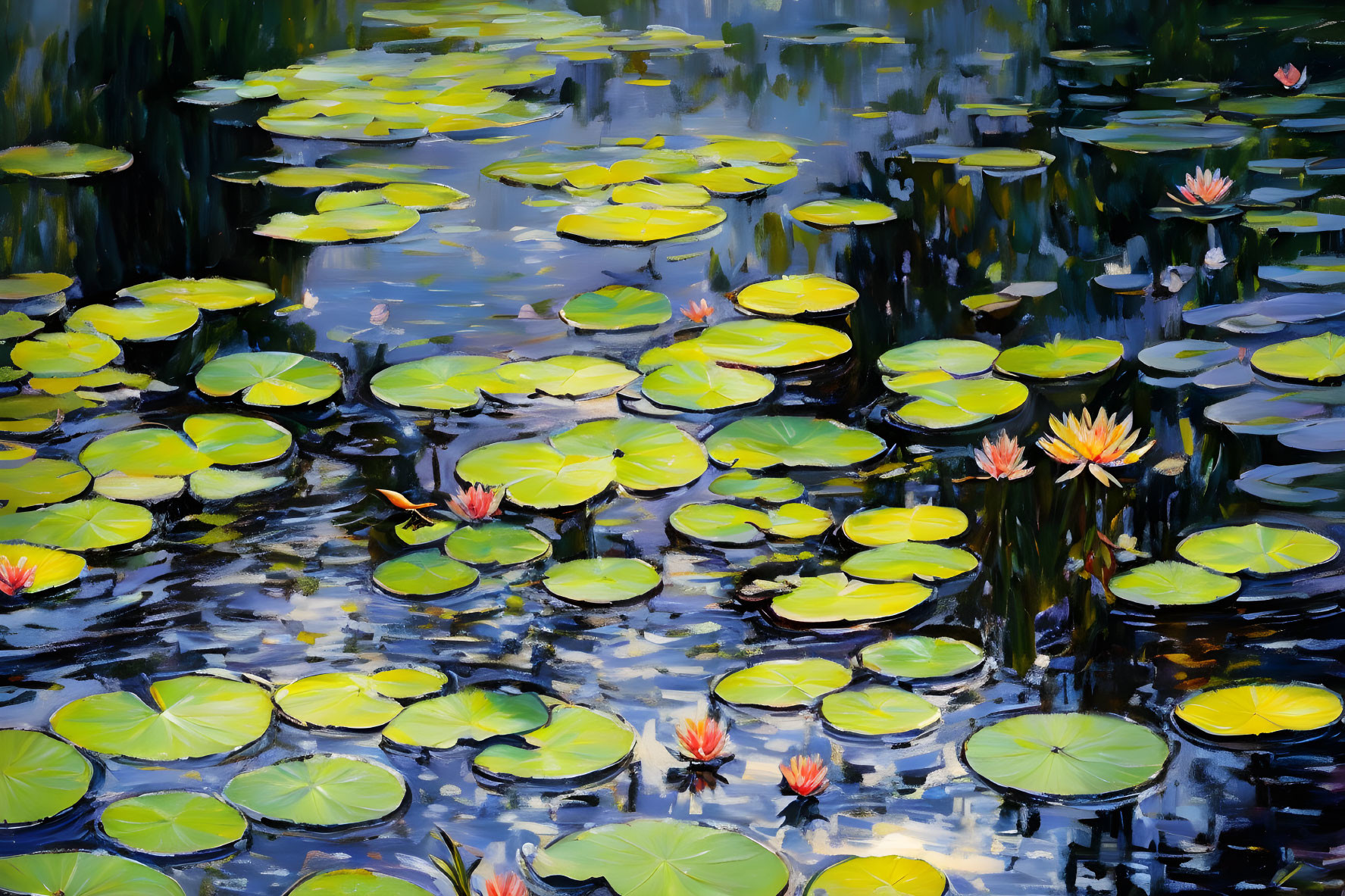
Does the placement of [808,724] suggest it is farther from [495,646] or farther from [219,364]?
[219,364]

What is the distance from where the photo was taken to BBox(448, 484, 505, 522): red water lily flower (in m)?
2.15

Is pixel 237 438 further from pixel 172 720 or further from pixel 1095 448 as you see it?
pixel 1095 448

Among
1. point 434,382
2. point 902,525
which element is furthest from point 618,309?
point 902,525

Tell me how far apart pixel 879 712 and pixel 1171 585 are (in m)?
0.54

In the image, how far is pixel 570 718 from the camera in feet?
5.49

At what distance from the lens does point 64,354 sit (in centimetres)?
274

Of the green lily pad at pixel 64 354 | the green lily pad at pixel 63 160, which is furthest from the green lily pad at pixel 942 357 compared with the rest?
the green lily pad at pixel 63 160

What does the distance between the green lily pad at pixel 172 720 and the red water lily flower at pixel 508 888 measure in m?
0.41

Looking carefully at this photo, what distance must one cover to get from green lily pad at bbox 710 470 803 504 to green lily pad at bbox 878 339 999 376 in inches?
20.2

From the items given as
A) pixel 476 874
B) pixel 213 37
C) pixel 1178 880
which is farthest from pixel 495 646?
pixel 213 37

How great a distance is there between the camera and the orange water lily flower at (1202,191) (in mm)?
3521

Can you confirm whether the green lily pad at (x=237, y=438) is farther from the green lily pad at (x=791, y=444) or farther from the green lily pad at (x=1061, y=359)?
the green lily pad at (x=1061, y=359)

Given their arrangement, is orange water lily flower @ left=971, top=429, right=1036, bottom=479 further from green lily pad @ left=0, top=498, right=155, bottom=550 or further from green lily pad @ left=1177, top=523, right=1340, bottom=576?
green lily pad @ left=0, top=498, right=155, bottom=550

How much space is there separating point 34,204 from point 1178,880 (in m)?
3.38
